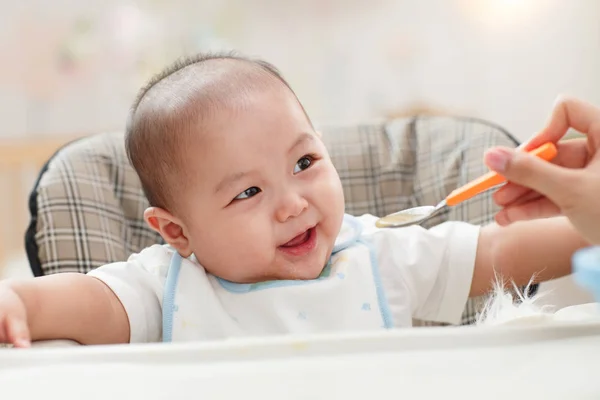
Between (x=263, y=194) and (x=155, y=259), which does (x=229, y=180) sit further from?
(x=155, y=259)

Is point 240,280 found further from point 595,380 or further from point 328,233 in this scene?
point 595,380

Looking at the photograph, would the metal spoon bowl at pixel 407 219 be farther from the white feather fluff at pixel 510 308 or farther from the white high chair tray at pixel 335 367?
the white high chair tray at pixel 335 367

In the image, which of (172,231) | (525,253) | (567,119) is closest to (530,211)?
(567,119)

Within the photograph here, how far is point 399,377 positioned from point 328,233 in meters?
0.39

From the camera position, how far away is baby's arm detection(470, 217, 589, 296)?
2.73 feet

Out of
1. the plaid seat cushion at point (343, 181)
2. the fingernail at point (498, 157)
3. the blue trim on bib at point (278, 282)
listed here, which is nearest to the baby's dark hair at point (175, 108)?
the blue trim on bib at point (278, 282)

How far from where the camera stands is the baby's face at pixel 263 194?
0.76m

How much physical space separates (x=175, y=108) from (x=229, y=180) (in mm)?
103

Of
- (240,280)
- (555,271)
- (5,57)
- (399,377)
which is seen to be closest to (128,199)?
(240,280)

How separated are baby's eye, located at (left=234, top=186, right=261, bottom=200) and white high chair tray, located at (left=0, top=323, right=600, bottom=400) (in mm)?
326

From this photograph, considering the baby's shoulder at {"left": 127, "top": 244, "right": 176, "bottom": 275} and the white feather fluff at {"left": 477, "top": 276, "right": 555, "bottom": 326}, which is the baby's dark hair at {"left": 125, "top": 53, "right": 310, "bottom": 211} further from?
the white feather fluff at {"left": 477, "top": 276, "right": 555, "bottom": 326}

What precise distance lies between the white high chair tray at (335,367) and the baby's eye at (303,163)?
35 centimetres

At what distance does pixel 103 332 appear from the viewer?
78 centimetres

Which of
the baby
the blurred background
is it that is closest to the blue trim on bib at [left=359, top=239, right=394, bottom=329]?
the baby
